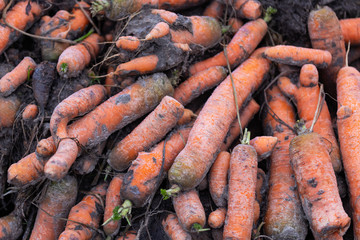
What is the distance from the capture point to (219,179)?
224 centimetres

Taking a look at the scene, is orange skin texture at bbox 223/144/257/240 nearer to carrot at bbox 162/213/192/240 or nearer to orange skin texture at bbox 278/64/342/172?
carrot at bbox 162/213/192/240

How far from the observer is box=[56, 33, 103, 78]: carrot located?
96.0 inches

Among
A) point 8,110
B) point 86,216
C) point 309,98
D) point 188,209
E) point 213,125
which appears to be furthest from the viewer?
point 309,98

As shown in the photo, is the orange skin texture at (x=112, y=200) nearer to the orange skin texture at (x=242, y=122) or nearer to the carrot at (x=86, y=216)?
the carrot at (x=86, y=216)

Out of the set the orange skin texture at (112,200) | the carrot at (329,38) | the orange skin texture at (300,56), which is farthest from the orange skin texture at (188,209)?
the carrot at (329,38)

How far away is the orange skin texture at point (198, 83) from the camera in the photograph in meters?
2.64

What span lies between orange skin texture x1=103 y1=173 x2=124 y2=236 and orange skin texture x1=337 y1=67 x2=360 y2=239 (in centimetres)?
147

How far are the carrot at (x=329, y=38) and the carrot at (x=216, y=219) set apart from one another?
1452 mm

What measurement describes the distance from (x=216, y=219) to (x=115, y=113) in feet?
3.17

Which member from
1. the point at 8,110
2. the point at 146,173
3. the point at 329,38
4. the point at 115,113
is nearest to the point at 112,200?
the point at 146,173

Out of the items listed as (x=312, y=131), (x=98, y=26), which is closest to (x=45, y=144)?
(x=98, y=26)

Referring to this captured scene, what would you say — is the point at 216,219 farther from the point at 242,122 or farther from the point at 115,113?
the point at 115,113

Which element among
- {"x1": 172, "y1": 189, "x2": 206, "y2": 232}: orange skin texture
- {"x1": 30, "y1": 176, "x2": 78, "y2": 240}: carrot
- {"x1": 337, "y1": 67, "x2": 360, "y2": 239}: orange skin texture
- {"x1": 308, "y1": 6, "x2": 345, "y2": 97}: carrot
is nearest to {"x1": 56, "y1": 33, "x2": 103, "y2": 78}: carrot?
{"x1": 30, "y1": 176, "x2": 78, "y2": 240}: carrot

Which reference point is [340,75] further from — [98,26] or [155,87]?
[98,26]
